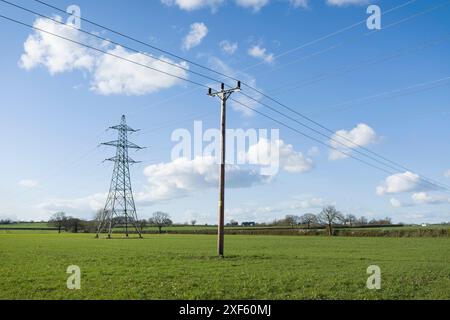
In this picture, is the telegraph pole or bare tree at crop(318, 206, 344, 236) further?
bare tree at crop(318, 206, 344, 236)

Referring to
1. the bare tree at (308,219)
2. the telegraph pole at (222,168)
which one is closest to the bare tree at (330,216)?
the bare tree at (308,219)

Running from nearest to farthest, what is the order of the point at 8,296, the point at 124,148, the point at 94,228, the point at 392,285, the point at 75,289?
the point at 8,296 → the point at 75,289 → the point at 392,285 → the point at 124,148 → the point at 94,228

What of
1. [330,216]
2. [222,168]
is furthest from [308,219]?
[222,168]

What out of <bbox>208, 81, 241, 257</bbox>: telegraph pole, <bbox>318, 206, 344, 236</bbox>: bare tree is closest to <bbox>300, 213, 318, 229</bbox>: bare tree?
<bbox>318, 206, 344, 236</bbox>: bare tree

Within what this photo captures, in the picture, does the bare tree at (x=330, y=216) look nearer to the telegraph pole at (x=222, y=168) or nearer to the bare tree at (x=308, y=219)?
the bare tree at (x=308, y=219)

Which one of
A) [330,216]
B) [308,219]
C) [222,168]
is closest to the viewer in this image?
[222,168]

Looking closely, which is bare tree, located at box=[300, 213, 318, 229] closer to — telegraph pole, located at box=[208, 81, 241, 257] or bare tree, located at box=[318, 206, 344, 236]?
bare tree, located at box=[318, 206, 344, 236]

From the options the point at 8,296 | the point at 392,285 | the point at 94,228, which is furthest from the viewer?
the point at 94,228

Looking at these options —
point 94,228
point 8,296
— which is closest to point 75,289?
point 8,296

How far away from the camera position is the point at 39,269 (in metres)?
23.3

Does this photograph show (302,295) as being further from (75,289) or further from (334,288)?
(75,289)

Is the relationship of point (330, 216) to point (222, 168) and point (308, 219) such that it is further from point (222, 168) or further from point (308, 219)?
point (222, 168)

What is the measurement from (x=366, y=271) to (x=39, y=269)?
17.4m

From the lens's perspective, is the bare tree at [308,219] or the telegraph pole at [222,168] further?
the bare tree at [308,219]
